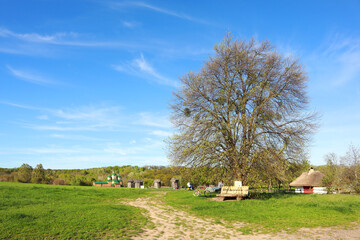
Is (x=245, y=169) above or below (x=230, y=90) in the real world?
below

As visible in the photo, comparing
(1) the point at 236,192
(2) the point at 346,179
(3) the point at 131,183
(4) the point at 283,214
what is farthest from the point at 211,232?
(3) the point at 131,183

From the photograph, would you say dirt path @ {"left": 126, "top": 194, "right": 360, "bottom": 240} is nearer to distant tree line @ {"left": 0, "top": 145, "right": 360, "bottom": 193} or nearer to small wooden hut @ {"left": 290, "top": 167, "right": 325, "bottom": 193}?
distant tree line @ {"left": 0, "top": 145, "right": 360, "bottom": 193}

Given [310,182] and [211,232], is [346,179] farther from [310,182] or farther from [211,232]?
[211,232]

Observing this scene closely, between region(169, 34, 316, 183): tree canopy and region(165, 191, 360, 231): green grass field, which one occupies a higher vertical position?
region(169, 34, 316, 183): tree canopy

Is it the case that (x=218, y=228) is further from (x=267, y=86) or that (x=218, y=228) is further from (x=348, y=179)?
(x=348, y=179)

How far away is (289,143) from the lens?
2120 centimetres

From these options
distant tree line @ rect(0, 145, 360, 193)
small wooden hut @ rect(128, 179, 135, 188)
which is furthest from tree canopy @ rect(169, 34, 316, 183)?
small wooden hut @ rect(128, 179, 135, 188)

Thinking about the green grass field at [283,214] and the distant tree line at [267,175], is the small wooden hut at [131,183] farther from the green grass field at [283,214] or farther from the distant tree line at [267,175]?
the green grass field at [283,214]

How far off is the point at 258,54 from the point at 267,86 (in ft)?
10.4

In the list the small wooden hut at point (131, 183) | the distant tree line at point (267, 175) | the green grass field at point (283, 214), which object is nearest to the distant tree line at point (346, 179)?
the distant tree line at point (267, 175)

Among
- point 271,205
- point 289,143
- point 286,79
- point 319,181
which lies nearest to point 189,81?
point 286,79

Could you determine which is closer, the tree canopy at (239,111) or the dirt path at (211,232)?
the dirt path at (211,232)

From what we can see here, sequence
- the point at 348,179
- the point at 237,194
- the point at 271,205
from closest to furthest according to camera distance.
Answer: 1. the point at 271,205
2. the point at 237,194
3. the point at 348,179

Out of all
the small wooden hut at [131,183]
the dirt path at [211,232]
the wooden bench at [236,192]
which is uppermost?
the wooden bench at [236,192]
